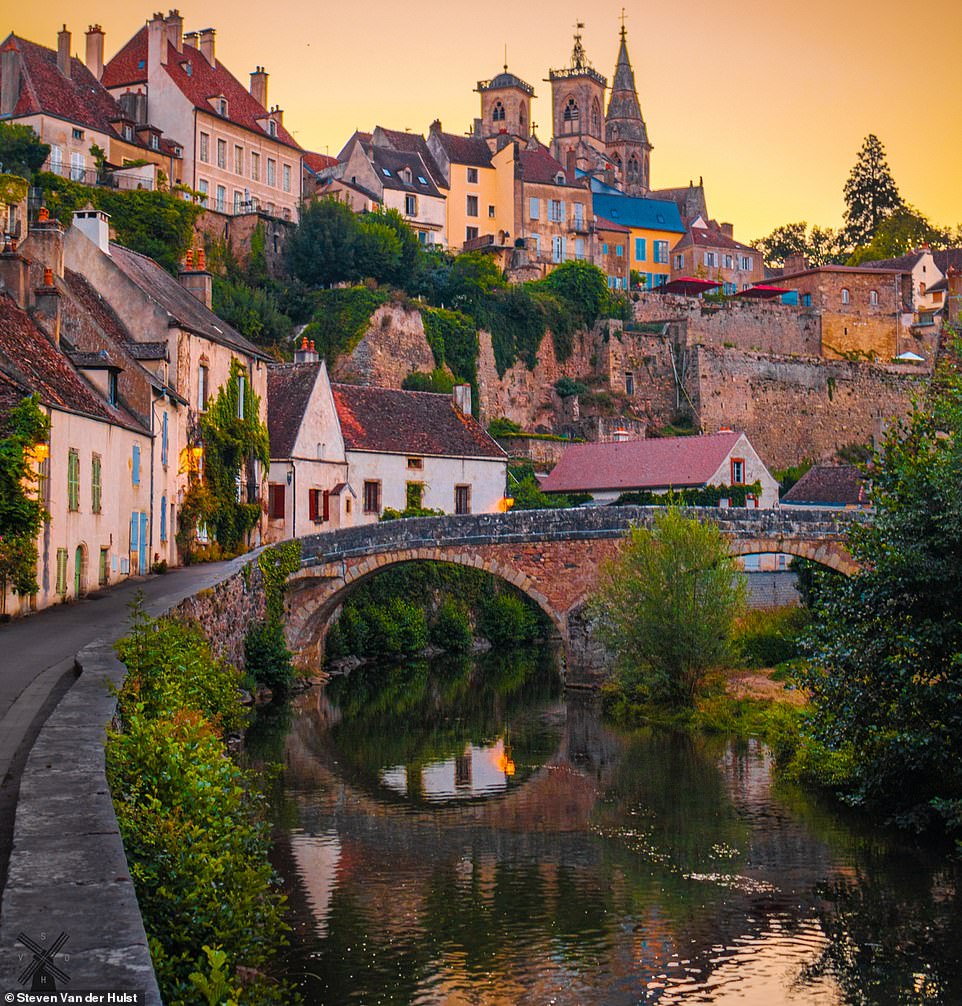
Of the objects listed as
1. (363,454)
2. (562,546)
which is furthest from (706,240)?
(562,546)

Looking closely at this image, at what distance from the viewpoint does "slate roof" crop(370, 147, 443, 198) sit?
66.1 meters

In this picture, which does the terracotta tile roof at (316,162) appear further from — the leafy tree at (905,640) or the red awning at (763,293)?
the leafy tree at (905,640)

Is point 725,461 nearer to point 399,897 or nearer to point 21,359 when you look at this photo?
point 21,359

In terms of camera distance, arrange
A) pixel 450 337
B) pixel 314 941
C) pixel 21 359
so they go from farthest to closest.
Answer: pixel 450 337, pixel 21 359, pixel 314 941

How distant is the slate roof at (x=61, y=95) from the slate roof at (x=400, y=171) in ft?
52.0

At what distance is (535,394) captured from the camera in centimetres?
6044

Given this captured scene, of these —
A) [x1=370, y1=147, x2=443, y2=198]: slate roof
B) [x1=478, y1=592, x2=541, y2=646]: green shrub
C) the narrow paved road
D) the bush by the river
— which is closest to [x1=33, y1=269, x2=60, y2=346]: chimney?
the narrow paved road

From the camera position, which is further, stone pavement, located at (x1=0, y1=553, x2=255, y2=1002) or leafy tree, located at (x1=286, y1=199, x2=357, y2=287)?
leafy tree, located at (x1=286, y1=199, x2=357, y2=287)

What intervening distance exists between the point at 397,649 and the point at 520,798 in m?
17.2

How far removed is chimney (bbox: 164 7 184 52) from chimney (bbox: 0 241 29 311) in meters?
33.1

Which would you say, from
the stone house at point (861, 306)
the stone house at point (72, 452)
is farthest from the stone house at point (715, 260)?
the stone house at point (72, 452)

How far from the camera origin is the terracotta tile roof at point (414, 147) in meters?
69.7

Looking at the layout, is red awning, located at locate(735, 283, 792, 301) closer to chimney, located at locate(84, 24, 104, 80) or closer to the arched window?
the arched window

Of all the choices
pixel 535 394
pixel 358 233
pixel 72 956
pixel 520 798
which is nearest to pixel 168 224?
pixel 358 233
